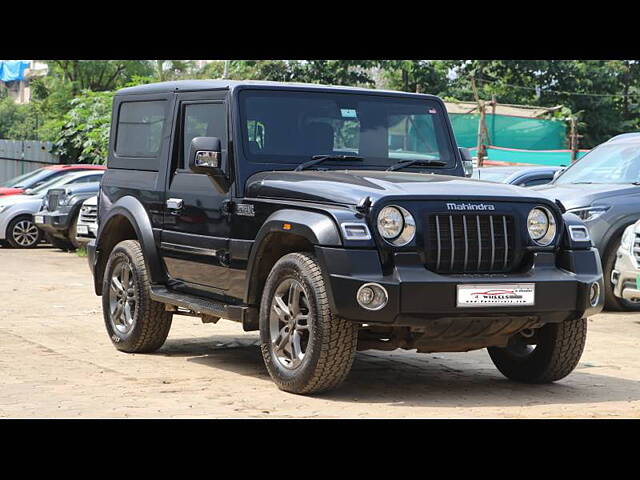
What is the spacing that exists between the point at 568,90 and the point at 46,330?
31266 mm

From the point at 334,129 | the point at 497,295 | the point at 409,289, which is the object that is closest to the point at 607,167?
the point at 334,129

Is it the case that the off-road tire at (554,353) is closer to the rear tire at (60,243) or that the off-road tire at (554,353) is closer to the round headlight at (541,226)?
the round headlight at (541,226)

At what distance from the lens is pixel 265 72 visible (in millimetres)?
37469

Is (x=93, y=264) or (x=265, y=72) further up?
(x=265, y=72)

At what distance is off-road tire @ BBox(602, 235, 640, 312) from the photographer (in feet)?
44.4

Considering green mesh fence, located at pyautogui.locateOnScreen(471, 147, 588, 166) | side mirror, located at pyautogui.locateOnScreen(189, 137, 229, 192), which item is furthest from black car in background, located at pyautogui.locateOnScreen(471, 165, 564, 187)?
green mesh fence, located at pyautogui.locateOnScreen(471, 147, 588, 166)

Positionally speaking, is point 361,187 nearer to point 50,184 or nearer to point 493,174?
point 493,174

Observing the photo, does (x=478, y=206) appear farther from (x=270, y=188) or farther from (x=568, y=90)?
(x=568, y=90)

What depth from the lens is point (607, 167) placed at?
14.3 m

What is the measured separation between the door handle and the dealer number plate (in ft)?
8.50

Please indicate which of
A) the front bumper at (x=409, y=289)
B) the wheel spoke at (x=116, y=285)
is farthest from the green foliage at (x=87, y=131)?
the front bumper at (x=409, y=289)

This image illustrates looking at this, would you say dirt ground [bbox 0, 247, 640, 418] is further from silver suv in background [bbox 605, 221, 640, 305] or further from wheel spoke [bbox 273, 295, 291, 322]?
wheel spoke [bbox 273, 295, 291, 322]

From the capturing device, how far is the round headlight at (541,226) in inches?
304
